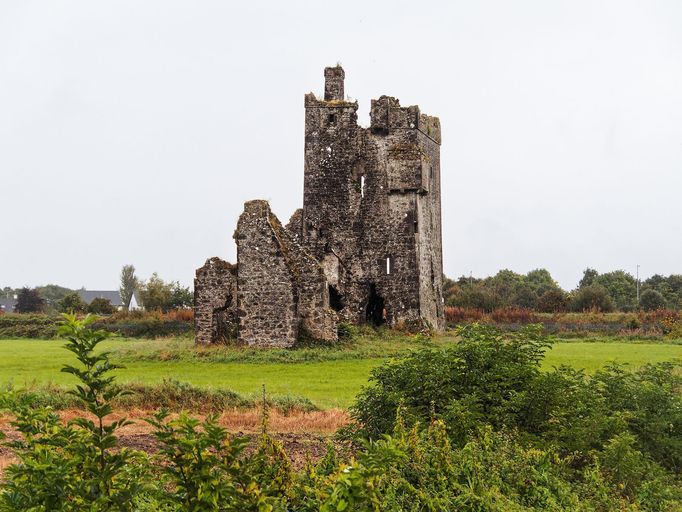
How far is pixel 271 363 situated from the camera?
25.0 meters

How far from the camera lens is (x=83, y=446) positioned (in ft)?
16.3

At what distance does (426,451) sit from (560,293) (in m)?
55.0

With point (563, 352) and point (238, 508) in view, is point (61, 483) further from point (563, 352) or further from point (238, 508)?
point (563, 352)

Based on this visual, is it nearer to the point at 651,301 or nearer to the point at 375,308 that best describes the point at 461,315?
the point at 375,308

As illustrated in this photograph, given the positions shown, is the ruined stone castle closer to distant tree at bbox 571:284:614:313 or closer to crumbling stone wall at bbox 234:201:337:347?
crumbling stone wall at bbox 234:201:337:347

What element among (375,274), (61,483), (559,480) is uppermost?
(375,274)

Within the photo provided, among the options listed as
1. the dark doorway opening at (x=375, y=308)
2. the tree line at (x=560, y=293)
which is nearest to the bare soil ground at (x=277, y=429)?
the dark doorway opening at (x=375, y=308)

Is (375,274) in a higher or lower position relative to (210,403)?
higher

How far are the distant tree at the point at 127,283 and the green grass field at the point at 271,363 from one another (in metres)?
66.2

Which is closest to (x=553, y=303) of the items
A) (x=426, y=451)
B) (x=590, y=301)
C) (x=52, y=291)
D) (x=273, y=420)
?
(x=590, y=301)

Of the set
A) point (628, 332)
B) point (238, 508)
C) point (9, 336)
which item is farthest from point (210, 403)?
point (9, 336)

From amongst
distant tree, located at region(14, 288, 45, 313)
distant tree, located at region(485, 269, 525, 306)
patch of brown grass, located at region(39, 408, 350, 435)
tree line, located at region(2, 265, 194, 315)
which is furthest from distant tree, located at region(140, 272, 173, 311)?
patch of brown grass, located at region(39, 408, 350, 435)

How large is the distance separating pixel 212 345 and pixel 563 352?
11250 mm

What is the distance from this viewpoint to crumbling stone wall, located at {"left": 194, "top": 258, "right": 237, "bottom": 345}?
28.3 meters
